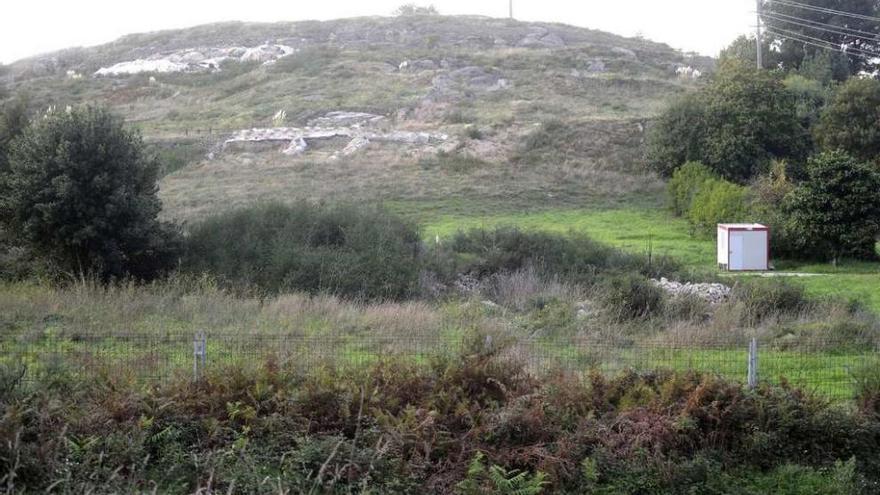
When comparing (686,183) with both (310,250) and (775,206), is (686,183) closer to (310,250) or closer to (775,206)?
(775,206)

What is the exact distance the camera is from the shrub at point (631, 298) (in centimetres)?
1775

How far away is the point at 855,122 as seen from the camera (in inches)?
1614

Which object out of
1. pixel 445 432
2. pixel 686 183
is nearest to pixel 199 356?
pixel 445 432

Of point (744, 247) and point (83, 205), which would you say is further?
point (744, 247)

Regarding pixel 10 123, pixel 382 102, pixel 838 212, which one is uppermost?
pixel 10 123

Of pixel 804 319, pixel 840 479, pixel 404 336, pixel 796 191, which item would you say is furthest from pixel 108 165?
pixel 796 191

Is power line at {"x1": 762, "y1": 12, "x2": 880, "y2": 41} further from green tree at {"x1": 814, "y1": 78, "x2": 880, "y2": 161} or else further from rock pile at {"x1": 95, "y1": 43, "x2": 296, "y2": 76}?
rock pile at {"x1": 95, "y1": 43, "x2": 296, "y2": 76}

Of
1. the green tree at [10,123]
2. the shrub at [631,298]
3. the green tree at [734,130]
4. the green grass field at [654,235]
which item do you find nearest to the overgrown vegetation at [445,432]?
the shrub at [631,298]

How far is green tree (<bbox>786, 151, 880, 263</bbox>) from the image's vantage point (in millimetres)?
27969

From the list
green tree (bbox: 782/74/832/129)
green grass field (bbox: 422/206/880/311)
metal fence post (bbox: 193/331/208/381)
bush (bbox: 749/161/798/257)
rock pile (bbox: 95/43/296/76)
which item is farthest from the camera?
rock pile (bbox: 95/43/296/76)

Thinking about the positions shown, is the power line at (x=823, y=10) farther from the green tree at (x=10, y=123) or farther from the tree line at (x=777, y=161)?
the green tree at (x=10, y=123)

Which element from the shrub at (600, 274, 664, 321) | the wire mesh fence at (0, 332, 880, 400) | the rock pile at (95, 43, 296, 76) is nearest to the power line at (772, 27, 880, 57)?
the rock pile at (95, 43, 296, 76)

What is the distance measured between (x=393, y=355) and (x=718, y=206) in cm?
2409

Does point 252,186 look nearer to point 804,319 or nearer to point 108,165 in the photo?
point 108,165
